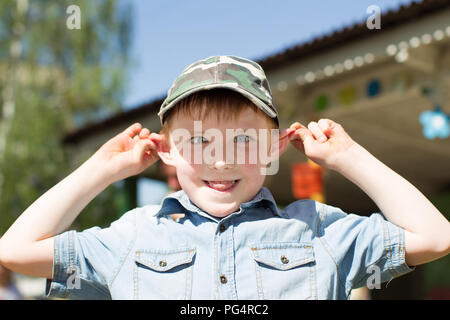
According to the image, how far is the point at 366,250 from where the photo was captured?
5.06ft

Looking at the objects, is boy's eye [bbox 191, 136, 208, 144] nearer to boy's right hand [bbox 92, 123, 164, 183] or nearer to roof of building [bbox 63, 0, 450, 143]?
boy's right hand [bbox 92, 123, 164, 183]

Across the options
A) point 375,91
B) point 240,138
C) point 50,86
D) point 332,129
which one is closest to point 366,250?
point 332,129

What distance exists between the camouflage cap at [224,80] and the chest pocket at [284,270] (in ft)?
1.31

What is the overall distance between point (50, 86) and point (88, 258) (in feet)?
48.0

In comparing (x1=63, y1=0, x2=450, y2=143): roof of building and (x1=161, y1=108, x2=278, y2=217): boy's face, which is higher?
(x1=63, y1=0, x2=450, y2=143): roof of building

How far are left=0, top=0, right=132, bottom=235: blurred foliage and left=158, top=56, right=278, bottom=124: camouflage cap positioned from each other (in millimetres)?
12314

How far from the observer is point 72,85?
15031 mm

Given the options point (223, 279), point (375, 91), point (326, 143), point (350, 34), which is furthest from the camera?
point (375, 91)

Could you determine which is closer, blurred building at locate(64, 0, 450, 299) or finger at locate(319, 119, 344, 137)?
finger at locate(319, 119, 344, 137)

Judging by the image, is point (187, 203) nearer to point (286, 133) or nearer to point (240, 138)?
point (240, 138)

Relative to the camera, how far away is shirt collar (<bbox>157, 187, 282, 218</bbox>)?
1.61 metres

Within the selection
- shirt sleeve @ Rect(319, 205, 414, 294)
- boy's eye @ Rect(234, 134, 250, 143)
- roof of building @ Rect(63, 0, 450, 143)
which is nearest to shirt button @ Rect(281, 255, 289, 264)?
shirt sleeve @ Rect(319, 205, 414, 294)

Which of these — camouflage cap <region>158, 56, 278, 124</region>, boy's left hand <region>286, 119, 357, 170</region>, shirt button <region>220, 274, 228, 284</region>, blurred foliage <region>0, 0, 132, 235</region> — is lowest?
shirt button <region>220, 274, 228, 284</region>

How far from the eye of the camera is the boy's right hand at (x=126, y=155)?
65.8 inches
